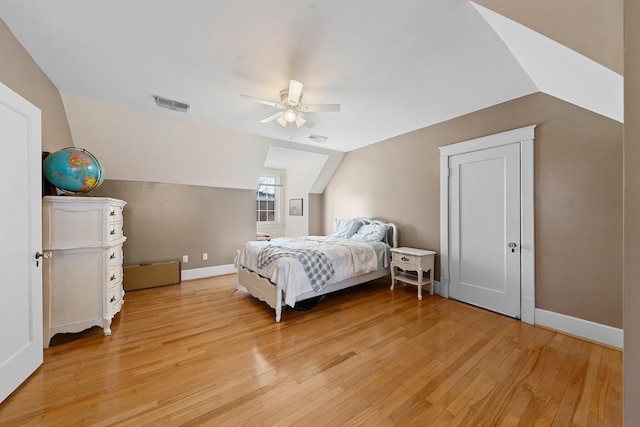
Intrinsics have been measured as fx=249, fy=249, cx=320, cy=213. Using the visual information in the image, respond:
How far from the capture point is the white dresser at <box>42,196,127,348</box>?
218 cm

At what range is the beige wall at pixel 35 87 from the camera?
1.83 m

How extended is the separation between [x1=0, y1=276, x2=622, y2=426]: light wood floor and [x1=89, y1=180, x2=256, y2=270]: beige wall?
1461 mm

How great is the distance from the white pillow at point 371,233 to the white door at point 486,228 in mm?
1008

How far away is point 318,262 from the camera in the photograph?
3035 millimetres

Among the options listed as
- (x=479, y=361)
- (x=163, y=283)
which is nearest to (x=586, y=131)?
(x=479, y=361)

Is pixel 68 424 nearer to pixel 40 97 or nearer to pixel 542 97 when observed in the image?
pixel 40 97

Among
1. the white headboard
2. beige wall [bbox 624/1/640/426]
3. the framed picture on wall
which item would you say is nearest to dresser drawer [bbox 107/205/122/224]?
beige wall [bbox 624/1/640/426]

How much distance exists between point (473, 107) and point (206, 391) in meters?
3.92

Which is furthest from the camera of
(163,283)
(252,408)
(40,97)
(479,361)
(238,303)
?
(163,283)

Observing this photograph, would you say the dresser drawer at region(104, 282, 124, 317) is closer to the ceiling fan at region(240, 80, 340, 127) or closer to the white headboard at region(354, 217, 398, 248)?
the ceiling fan at region(240, 80, 340, 127)

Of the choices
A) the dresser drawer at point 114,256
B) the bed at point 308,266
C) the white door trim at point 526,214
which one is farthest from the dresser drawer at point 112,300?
the white door trim at point 526,214

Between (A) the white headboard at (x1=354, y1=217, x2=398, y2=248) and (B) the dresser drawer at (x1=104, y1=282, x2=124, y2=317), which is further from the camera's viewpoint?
(A) the white headboard at (x1=354, y1=217, x2=398, y2=248)

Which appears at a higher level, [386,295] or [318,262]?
[318,262]

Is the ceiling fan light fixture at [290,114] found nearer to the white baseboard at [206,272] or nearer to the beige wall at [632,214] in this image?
the beige wall at [632,214]
